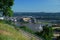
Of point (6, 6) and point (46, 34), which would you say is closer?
point (46, 34)

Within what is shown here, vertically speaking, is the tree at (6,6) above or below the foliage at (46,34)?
above

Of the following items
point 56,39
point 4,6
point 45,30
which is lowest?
point 56,39

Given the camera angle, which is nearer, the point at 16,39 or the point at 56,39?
the point at 16,39

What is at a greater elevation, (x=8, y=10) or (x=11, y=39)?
(x=11, y=39)

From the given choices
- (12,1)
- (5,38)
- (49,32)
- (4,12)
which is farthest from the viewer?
(4,12)

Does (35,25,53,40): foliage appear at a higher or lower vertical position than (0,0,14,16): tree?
lower

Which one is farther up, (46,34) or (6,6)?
(6,6)

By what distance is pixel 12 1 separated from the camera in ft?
129

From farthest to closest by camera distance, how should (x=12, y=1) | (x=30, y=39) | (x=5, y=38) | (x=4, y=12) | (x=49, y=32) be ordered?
(x=4, y=12)
(x=12, y=1)
(x=49, y=32)
(x=30, y=39)
(x=5, y=38)

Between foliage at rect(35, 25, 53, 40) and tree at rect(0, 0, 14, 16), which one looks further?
tree at rect(0, 0, 14, 16)

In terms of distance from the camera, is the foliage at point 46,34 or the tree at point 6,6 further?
the tree at point 6,6

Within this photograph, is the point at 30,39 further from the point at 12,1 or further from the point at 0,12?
the point at 0,12

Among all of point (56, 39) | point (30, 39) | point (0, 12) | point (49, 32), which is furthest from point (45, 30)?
point (30, 39)

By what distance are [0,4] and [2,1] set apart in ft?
1.98
